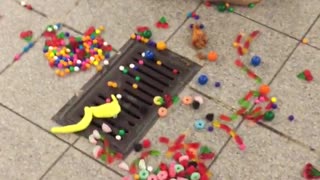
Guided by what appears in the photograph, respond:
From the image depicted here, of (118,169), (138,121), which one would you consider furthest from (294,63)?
(118,169)

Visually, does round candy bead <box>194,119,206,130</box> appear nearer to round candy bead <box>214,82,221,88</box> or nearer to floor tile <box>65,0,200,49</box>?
round candy bead <box>214,82,221,88</box>

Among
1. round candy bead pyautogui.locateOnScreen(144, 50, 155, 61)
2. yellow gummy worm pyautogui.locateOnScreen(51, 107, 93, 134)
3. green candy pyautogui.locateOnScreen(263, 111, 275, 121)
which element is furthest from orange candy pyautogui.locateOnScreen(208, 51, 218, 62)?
yellow gummy worm pyautogui.locateOnScreen(51, 107, 93, 134)

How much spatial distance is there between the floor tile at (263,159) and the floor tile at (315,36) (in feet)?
1.68

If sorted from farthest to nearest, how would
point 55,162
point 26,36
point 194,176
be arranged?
point 26,36
point 55,162
point 194,176

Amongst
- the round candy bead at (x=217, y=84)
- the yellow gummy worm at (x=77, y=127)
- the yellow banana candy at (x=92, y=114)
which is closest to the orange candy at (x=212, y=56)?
the round candy bead at (x=217, y=84)

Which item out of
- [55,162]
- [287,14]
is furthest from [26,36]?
[287,14]

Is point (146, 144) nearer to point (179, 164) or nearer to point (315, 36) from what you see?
point (179, 164)

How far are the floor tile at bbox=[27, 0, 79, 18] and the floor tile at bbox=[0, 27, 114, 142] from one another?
9.4 inches

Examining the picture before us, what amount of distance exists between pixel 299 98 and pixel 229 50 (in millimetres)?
358

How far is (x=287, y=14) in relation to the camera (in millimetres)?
2205

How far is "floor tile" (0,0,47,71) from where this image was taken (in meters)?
2.13

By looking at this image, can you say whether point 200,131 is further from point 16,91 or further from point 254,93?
point 16,91

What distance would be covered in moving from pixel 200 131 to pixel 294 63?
510mm

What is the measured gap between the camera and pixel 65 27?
7.25 feet
